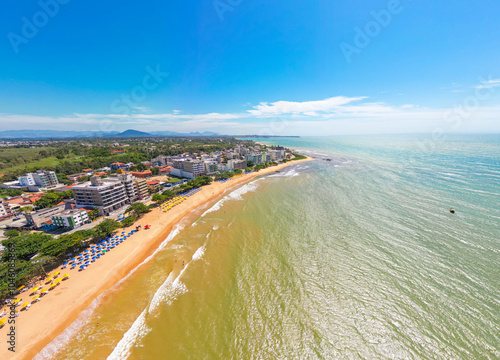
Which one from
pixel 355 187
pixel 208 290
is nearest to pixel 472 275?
pixel 208 290

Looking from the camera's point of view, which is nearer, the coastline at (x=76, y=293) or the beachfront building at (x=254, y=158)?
the coastline at (x=76, y=293)

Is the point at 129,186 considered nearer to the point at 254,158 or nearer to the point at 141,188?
the point at 141,188

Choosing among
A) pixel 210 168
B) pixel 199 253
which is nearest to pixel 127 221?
pixel 199 253

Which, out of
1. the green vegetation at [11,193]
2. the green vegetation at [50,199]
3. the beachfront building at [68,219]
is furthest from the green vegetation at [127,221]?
the green vegetation at [11,193]

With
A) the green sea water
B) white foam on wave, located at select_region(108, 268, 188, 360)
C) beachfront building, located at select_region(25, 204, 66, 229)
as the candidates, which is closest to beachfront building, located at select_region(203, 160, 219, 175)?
the green sea water

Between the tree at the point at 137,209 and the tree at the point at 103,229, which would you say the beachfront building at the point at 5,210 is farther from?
the tree at the point at 103,229

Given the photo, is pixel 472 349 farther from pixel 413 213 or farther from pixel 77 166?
pixel 77 166
